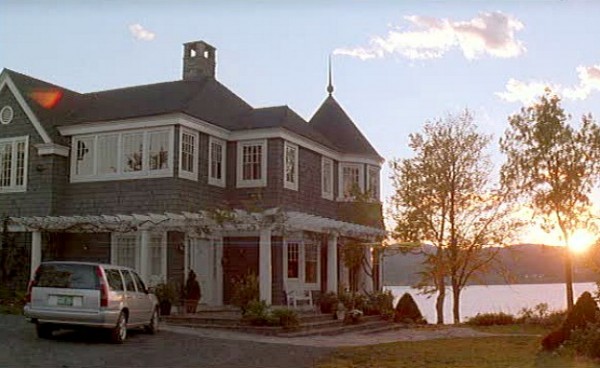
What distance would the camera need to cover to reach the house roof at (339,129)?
2913 centimetres

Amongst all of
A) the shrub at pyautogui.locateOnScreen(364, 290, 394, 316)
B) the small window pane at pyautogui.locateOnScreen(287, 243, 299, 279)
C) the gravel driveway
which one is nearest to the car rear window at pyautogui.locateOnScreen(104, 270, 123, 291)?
the gravel driveway

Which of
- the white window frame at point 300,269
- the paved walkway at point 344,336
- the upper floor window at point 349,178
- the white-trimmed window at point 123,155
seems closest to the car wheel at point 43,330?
the paved walkway at point 344,336

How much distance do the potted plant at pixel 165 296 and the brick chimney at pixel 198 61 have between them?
33.2 ft

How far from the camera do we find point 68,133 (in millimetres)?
23812

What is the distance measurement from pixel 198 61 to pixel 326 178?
6686 mm

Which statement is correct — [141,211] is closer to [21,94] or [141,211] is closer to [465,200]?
[21,94]

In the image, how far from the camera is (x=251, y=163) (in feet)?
78.9

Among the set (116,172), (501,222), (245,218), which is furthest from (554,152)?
(116,172)

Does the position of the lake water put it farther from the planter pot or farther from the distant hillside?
the planter pot

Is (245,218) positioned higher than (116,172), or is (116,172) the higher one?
(116,172)

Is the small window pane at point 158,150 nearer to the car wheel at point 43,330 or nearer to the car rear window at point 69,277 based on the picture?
the car rear window at point 69,277

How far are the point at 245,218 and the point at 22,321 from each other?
247 inches

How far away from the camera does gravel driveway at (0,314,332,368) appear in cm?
1180

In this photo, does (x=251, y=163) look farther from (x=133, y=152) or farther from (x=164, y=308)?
(x=164, y=308)
